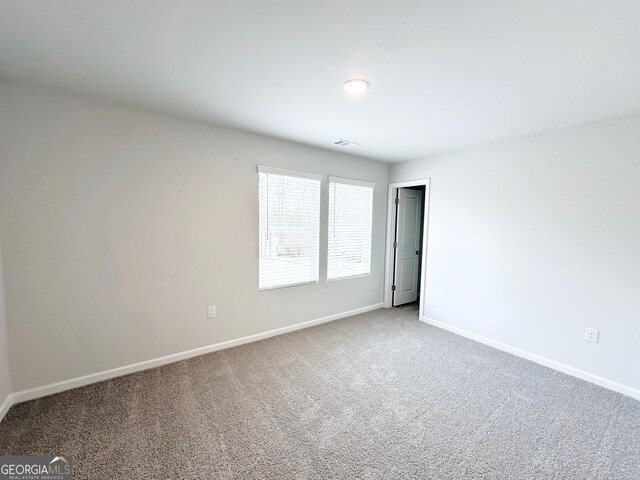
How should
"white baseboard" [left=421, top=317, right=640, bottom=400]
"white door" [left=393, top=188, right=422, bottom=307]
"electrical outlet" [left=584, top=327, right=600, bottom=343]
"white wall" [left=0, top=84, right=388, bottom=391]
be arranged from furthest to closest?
"white door" [left=393, top=188, right=422, bottom=307] < "electrical outlet" [left=584, top=327, right=600, bottom=343] < "white baseboard" [left=421, top=317, right=640, bottom=400] < "white wall" [left=0, top=84, right=388, bottom=391]

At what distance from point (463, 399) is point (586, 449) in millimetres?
742

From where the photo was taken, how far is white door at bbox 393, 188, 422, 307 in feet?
15.1

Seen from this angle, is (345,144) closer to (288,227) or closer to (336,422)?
(288,227)

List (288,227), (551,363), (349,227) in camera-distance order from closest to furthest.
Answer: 1. (551,363)
2. (288,227)
3. (349,227)

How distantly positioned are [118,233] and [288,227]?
68.7 inches

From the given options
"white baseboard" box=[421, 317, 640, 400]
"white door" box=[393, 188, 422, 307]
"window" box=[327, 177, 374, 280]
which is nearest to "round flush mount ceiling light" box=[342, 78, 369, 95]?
"window" box=[327, 177, 374, 280]

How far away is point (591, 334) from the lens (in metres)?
2.61

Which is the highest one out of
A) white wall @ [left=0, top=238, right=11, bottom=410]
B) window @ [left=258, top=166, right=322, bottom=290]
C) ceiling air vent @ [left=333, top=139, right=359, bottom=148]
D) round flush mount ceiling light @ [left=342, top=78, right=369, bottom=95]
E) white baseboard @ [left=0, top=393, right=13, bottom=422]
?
round flush mount ceiling light @ [left=342, top=78, right=369, bottom=95]

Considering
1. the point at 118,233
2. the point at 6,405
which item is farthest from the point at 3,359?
the point at 118,233

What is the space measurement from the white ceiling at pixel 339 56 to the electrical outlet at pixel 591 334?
6.56ft
